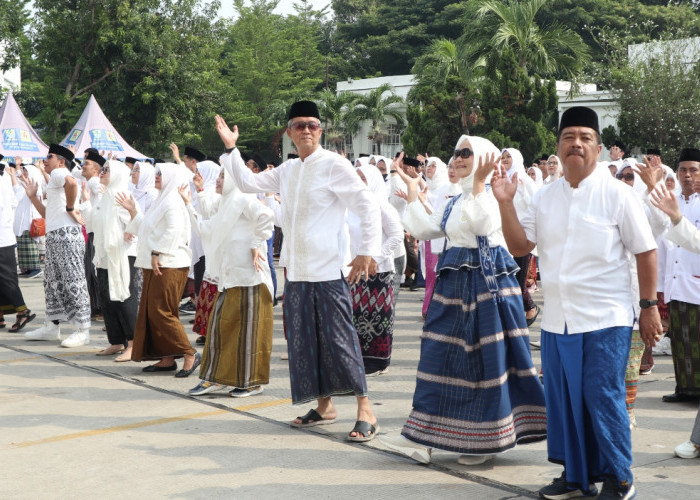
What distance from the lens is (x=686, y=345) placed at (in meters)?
6.57

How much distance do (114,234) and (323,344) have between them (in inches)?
142

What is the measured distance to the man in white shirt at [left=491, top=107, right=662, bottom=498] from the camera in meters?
4.16

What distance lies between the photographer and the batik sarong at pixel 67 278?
9.20 metres

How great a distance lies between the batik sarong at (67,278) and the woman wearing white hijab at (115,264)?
0.61m

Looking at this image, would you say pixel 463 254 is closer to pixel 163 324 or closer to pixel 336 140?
pixel 163 324

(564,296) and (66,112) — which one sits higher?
(66,112)

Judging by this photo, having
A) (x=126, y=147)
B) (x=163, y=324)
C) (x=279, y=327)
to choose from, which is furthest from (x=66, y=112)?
(x=163, y=324)

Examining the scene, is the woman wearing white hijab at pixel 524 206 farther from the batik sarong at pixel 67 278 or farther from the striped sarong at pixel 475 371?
the batik sarong at pixel 67 278

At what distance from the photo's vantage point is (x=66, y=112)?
30.8 m

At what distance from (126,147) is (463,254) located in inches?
794

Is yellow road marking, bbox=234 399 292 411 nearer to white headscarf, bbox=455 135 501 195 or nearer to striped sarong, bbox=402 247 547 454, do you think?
striped sarong, bbox=402 247 547 454

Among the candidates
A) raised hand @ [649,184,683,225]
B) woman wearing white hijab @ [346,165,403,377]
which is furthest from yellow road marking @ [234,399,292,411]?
raised hand @ [649,184,683,225]

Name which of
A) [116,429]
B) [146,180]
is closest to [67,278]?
[146,180]

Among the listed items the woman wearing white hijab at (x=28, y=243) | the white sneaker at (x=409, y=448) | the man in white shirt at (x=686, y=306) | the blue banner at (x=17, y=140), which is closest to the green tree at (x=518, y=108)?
the blue banner at (x=17, y=140)
